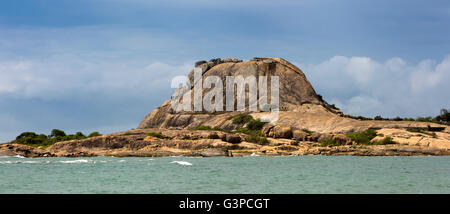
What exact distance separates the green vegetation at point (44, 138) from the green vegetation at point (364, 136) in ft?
207

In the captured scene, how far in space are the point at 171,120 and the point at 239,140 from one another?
59.7 m

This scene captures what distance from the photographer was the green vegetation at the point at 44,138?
430 ft

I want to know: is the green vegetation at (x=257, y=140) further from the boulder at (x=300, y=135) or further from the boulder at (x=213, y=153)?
the boulder at (x=213, y=153)

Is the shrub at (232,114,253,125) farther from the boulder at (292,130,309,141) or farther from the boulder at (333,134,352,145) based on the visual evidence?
the boulder at (333,134,352,145)

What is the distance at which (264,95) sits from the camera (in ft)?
530

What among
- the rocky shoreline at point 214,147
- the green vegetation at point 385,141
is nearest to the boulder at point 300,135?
the rocky shoreline at point 214,147

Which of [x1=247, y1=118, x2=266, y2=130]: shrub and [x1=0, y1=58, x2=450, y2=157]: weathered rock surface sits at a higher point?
[x1=247, y1=118, x2=266, y2=130]: shrub

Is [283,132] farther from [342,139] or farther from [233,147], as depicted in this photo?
[233,147]

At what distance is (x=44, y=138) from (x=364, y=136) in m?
86.3

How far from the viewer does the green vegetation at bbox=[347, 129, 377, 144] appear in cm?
10407

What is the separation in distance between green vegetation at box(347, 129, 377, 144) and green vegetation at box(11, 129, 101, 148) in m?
63.1

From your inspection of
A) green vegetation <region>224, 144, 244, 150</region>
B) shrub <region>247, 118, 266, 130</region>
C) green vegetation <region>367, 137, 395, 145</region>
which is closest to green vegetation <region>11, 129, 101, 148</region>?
shrub <region>247, 118, 266, 130</region>
